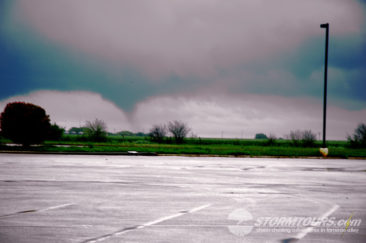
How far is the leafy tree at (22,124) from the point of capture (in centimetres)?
3478

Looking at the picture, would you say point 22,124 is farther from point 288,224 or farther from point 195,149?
point 288,224

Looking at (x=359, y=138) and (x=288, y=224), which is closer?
(x=288, y=224)

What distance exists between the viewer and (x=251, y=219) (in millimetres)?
6805

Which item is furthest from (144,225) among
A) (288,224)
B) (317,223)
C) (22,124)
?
(22,124)

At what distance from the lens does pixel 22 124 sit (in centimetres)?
3491

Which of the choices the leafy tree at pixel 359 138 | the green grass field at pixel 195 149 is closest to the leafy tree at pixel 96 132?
the green grass field at pixel 195 149

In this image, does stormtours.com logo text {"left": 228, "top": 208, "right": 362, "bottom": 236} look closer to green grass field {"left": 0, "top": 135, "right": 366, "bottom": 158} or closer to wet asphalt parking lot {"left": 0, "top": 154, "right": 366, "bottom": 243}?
wet asphalt parking lot {"left": 0, "top": 154, "right": 366, "bottom": 243}

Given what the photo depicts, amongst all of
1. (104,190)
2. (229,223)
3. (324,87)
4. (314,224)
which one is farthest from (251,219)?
(324,87)

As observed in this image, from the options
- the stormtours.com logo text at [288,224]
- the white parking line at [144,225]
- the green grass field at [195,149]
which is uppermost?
the green grass field at [195,149]

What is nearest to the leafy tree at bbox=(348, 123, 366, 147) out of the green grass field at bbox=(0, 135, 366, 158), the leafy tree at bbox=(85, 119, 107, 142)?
the green grass field at bbox=(0, 135, 366, 158)

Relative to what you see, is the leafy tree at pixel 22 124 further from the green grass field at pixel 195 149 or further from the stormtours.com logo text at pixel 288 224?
the stormtours.com logo text at pixel 288 224

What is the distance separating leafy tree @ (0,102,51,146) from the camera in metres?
34.8

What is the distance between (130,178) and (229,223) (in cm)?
710

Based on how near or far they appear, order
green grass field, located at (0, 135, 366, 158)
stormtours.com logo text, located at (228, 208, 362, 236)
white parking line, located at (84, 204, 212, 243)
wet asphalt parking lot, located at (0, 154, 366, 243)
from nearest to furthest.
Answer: white parking line, located at (84, 204, 212, 243), wet asphalt parking lot, located at (0, 154, 366, 243), stormtours.com logo text, located at (228, 208, 362, 236), green grass field, located at (0, 135, 366, 158)
